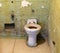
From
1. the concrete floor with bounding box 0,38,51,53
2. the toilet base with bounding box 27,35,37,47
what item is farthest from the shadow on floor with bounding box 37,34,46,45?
the toilet base with bounding box 27,35,37,47

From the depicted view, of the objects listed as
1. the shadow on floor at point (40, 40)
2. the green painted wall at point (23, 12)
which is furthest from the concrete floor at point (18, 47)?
the green painted wall at point (23, 12)

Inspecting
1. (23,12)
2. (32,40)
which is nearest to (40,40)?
(32,40)

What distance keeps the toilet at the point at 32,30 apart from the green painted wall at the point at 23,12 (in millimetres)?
136

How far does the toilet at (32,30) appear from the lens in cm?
321

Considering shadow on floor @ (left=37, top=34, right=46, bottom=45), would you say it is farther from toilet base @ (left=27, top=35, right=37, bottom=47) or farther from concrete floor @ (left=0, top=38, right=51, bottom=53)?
toilet base @ (left=27, top=35, right=37, bottom=47)

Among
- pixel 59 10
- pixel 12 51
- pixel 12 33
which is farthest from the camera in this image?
pixel 12 33

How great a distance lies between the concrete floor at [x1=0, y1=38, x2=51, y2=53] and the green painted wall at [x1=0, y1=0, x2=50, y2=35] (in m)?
0.37

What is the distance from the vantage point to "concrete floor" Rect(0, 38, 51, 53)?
3219 mm

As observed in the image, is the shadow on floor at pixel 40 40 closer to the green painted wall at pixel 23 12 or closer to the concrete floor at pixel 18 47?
the concrete floor at pixel 18 47

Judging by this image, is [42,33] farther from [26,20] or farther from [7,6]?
[7,6]

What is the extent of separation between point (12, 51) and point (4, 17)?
86 centimetres

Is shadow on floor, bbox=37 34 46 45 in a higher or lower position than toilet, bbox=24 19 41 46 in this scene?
lower

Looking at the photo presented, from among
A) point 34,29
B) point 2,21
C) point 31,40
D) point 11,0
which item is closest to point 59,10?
point 34,29

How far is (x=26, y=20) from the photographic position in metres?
3.62
